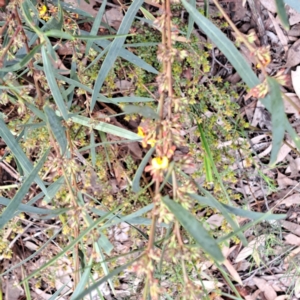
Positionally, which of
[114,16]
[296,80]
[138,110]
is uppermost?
[114,16]

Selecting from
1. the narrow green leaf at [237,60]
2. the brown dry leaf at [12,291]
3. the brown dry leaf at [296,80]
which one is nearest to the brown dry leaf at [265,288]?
the brown dry leaf at [296,80]

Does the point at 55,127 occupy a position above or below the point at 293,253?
above

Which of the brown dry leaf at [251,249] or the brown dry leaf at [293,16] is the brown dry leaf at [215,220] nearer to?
the brown dry leaf at [251,249]

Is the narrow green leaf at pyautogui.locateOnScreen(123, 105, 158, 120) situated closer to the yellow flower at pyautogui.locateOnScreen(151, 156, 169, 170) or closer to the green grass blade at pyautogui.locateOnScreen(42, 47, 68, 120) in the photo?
the yellow flower at pyautogui.locateOnScreen(151, 156, 169, 170)

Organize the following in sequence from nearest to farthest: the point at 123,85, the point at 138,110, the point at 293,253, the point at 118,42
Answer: the point at 138,110 → the point at 118,42 → the point at 123,85 → the point at 293,253

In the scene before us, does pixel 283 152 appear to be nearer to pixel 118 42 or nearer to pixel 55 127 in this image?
pixel 118 42

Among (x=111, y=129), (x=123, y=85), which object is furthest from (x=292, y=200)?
(x=111, y=129)
